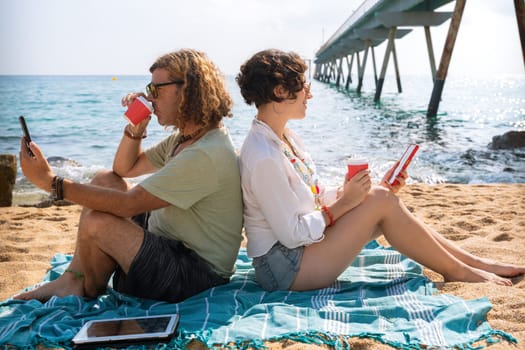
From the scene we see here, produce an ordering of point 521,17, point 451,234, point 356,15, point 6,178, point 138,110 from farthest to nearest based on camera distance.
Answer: point 356,15 → point 521,17 → point 6,178 → point 451,234 → point 138,110

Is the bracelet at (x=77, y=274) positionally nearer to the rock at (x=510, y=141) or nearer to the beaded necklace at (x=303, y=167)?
the beaded necklace at (x=303, y=167)

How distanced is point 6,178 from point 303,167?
14.5 feet

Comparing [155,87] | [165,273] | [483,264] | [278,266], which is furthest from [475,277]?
[155,87]

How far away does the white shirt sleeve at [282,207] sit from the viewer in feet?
8.15

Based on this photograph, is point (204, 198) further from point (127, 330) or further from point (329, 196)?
point (329, 196)

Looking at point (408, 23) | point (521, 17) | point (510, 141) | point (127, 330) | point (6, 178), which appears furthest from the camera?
point (408, 23)

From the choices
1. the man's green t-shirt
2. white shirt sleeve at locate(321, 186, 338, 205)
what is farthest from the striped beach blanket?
white shirt sleeve at locate(321, 186, 338, 205)

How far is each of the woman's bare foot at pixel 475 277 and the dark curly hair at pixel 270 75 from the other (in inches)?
52.4

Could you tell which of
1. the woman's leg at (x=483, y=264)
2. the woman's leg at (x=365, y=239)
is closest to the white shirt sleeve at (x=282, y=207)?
the woman's leg at (x=365, y=239)

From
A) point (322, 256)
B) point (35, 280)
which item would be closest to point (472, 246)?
point (322, 256)

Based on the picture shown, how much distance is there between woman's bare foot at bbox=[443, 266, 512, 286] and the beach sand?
0.23 feet

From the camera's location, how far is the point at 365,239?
2730 millimetres

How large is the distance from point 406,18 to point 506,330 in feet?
57.9

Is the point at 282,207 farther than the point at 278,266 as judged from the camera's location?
No
